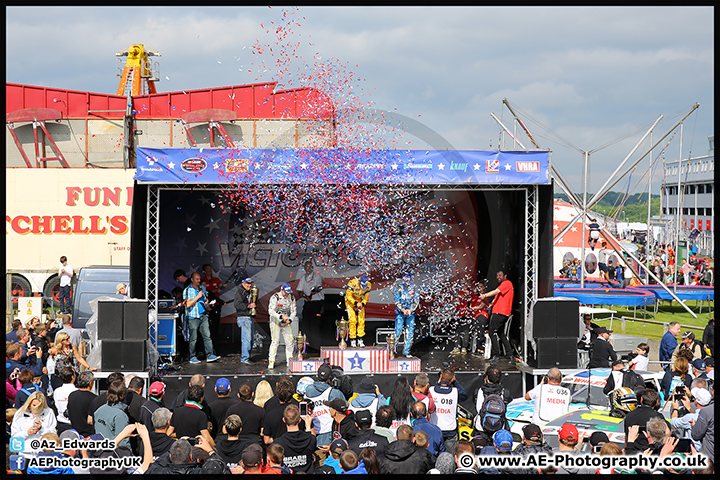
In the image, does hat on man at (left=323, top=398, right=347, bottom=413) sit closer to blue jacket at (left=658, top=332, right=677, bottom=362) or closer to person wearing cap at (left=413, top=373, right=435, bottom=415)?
person wearing cap at (left=413, top=373, right=435, bottom=415)

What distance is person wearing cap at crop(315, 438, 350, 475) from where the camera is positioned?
541 cm

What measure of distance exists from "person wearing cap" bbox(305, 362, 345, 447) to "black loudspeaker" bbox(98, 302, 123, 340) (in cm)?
442

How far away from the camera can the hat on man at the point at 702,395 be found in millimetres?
6873

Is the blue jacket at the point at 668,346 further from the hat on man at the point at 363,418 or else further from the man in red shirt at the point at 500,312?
the hat on man at the point at 363,418

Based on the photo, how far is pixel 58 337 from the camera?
9.23m

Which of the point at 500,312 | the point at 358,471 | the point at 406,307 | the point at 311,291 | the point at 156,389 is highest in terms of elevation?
the point at 311,291

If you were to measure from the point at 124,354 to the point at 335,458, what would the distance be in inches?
230

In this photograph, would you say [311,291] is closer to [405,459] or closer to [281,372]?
[281,372]

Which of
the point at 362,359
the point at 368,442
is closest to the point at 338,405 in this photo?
the point at 368,442

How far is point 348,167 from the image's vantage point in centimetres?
1087

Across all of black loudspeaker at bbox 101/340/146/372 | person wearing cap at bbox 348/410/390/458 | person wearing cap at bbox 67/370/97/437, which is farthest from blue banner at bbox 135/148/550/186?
person wearing cap at bbox 348/410/390/458

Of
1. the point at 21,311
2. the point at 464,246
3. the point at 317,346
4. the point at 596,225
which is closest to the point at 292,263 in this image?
the point at 317,346

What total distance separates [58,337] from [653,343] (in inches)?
522

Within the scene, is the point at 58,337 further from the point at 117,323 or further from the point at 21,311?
the point at 21,311
